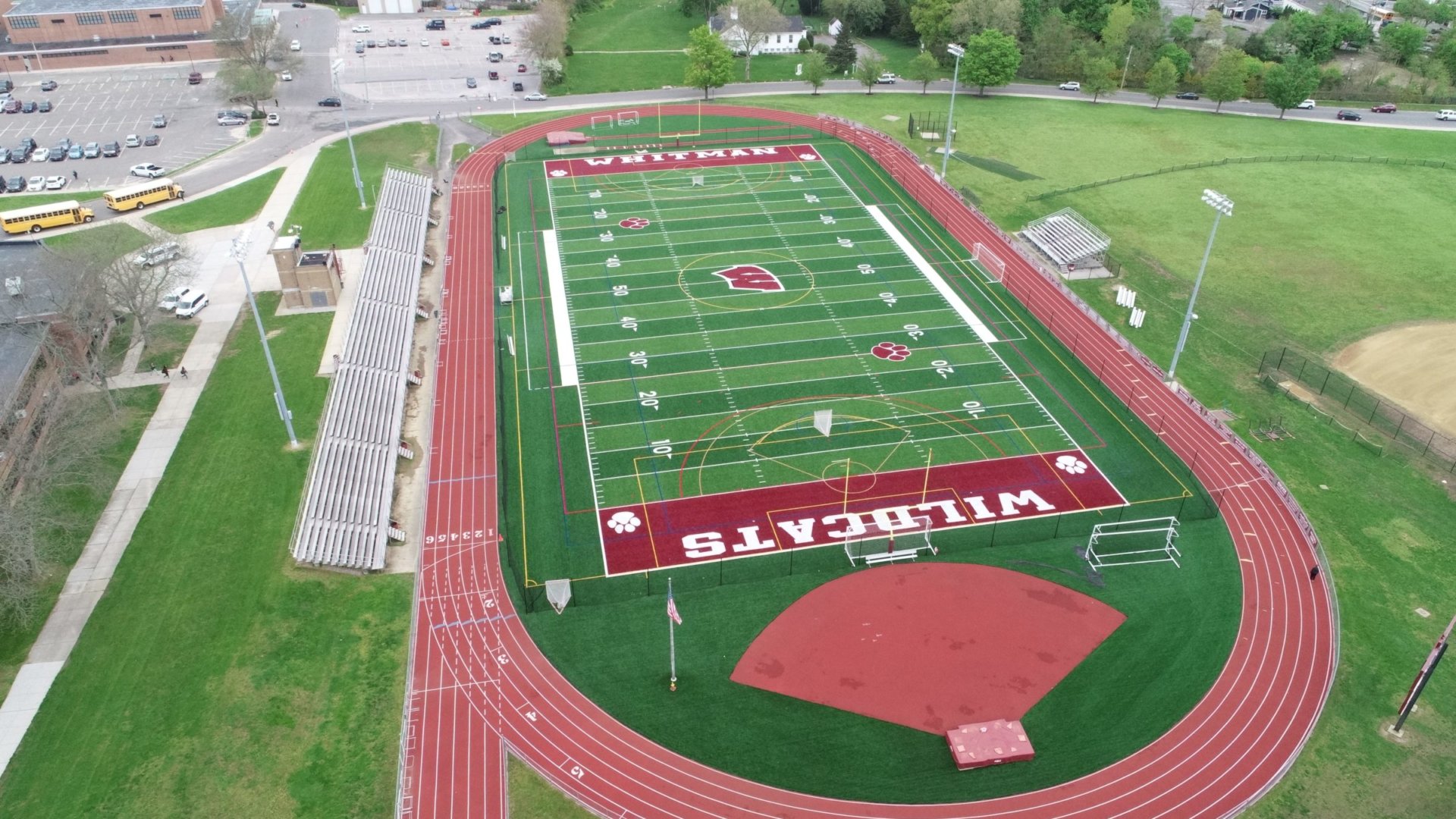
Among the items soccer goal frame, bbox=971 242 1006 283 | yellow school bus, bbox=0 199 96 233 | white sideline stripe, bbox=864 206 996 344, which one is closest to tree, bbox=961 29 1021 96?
white sideline stripe, bbox=864 206 996 344

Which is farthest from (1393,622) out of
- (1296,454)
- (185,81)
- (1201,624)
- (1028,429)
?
(185,81)

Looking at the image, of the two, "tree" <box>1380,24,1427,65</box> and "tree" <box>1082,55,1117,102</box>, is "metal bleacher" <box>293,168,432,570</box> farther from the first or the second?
"tree" <box>1380,24,1427,65</box>

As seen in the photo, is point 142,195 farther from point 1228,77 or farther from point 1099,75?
point 1228,77

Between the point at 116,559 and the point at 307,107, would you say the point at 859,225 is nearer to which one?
the point at 116,559

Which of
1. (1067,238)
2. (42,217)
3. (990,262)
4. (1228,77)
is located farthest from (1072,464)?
(1228,77)

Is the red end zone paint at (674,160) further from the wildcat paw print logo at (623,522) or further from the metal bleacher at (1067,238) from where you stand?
the wildcat paw print logo at (623,522)
